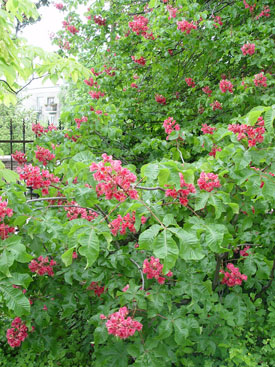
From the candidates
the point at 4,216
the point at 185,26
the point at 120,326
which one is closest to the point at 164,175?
the point at 120,326

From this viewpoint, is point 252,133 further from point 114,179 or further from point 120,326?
point 120,326

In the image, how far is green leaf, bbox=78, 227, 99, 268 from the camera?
52.7 inches

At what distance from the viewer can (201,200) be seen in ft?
5.01

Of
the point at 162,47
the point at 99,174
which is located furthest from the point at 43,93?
the point at 99,174

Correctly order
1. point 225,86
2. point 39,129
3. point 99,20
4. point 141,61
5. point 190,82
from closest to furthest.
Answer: point 225,86 < point 39,129 < point 190,82 < point 141,61 < point 99,20

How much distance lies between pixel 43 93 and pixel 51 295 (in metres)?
39.6

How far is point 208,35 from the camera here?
135 inches

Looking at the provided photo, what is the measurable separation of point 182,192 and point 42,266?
1.03 m

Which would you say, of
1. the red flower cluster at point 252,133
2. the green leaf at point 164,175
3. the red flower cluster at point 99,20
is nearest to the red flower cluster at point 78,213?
the green leaf at point 164,175

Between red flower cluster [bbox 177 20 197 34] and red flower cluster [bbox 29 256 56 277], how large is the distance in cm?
262

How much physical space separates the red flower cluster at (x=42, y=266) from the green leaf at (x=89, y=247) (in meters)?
0.75

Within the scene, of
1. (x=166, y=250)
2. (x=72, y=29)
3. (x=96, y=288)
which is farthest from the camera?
(x=72, y=29)

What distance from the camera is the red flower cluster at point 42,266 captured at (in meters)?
1.96

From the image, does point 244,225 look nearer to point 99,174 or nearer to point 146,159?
point 99,174
